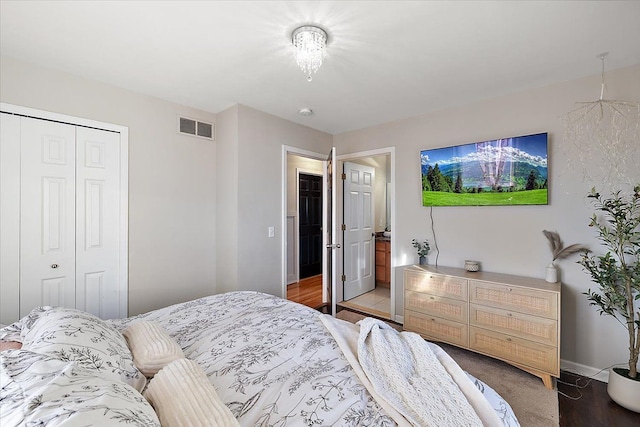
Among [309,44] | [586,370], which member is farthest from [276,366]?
[586,370]

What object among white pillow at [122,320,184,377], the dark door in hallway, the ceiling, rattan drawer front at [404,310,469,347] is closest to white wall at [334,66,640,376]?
the ceiling

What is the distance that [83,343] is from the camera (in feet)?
3.41

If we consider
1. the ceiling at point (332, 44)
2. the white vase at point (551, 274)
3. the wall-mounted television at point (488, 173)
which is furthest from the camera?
the wall-mounted television at point (488, 173)

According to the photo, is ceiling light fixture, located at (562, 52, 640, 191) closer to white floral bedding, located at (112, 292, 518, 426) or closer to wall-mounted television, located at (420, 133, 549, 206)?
wall-mounted television, located at (420, 133, 549, 206)

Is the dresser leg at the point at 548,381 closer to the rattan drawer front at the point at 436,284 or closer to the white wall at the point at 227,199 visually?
the rattan drawer front at the point at 436,284

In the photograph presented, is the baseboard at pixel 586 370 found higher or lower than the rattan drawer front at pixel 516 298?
lower

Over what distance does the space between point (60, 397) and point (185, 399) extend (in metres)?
0.33

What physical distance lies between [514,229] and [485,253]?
34cm

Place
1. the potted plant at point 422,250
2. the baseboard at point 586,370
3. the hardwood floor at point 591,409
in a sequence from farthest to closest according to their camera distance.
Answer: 1. the potted plant at point 422,250
2. the baseboard at point 586,370
3. the hardwood floor at point 591,409

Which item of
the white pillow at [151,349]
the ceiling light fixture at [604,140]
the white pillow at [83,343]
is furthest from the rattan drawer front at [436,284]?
the white pillow at [83,343]

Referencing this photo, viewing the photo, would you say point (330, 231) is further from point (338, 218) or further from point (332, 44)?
point (332, 44)

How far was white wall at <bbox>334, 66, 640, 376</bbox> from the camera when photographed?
7.57 feet

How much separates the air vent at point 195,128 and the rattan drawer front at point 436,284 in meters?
2.60

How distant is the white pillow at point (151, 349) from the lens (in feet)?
3.81
